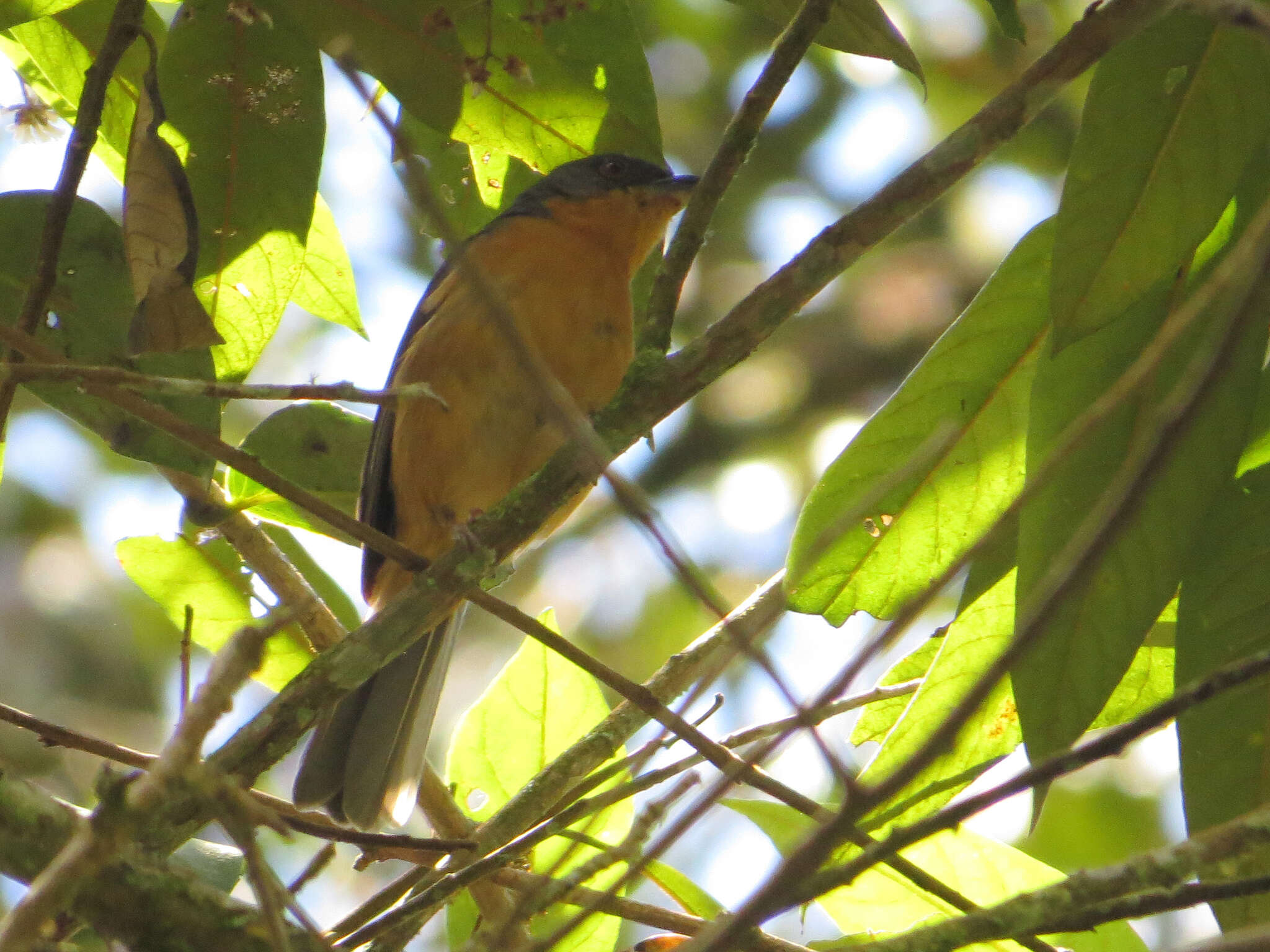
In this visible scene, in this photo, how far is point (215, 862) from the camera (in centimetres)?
312

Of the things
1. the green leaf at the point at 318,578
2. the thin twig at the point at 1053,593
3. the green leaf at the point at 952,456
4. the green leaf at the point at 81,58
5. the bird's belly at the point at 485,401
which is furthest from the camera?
the bird's belly at the point at 485,401

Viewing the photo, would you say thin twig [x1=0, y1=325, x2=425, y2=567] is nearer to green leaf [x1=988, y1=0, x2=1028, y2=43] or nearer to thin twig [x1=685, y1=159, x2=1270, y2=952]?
thin twig [x1=685, y1=159, x2=1270, y2=952]

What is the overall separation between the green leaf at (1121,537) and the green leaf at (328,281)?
2.00 meters

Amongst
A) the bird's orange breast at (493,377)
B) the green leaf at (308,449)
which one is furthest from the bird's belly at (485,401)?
the green leaf at (308,449)

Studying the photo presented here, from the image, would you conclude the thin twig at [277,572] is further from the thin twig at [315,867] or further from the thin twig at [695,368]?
the thin twig at [315,867]

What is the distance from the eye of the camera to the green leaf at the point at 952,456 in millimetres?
3184

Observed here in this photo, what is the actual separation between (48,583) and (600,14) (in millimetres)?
7847

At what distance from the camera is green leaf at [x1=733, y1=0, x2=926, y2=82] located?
3014 mm

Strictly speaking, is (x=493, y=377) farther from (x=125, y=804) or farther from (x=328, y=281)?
(x=125, y=804)

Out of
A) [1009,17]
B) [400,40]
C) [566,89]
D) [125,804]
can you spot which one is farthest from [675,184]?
Answer: [125,804]

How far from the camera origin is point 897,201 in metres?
2.68

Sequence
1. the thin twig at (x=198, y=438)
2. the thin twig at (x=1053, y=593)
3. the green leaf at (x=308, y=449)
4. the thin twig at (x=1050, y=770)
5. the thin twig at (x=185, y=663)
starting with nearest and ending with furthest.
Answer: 1. the thin twig at (x=1053, y=593)
2. the thin twig at (x=1050, y=770)
3. the thin twig at (x=198, y=438)
4. the thin twig at (x=185, y=663)
5. the green leaf at (x=308, y=449)

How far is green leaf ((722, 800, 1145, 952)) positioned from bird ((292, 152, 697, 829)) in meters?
1.45

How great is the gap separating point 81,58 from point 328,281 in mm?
866
